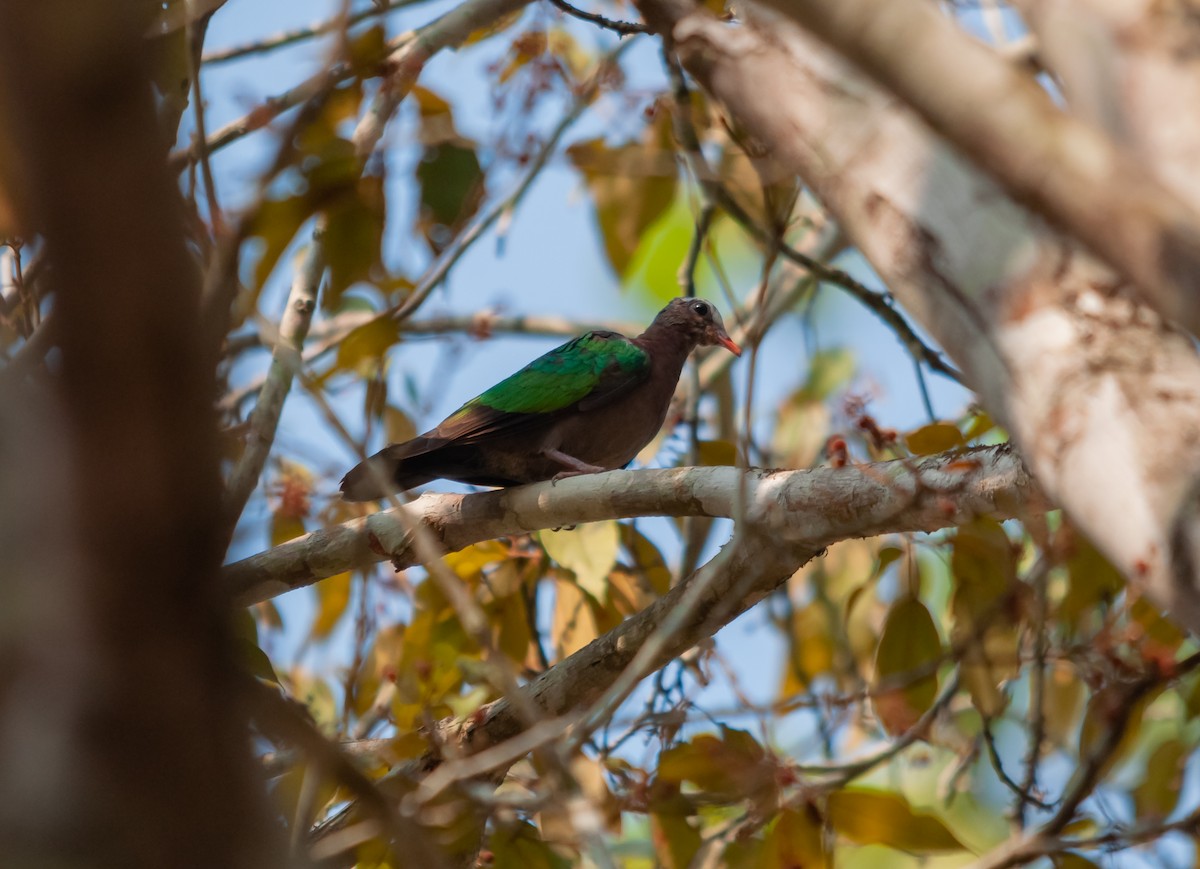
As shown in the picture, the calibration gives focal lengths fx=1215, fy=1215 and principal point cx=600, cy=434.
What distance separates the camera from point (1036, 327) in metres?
1.96

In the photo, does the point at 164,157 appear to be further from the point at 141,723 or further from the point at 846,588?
the point at 846,588

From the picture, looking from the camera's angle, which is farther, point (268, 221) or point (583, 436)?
point (583, 436)

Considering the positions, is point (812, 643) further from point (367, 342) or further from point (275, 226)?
point (275, 226)

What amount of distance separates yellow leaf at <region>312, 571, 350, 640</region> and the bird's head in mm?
2508

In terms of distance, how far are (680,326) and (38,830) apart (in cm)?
566

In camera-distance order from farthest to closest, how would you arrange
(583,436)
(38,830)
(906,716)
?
(583,436) < (906,716) < (38,830)

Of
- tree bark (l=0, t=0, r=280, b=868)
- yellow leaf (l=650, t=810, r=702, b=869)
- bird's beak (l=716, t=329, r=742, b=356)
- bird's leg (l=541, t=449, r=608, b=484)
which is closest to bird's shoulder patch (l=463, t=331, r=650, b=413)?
bird's leg (l=541, t=449, r=608, b=484)

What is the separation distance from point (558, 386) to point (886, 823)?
9.90 feet

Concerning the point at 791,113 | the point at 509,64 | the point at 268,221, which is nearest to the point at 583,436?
the point at 509,64

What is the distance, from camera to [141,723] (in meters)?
1.15

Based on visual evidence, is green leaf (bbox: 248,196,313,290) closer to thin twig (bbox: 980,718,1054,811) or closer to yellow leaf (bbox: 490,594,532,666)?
thin twig (bbox: 980,718,1054,811)

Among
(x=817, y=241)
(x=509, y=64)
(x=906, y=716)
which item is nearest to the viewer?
(x=906, y=716)

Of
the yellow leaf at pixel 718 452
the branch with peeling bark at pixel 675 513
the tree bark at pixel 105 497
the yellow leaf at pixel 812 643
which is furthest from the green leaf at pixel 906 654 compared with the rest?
the tree bark at pixel 105 497

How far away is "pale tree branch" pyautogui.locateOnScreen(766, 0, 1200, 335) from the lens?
151 cm
